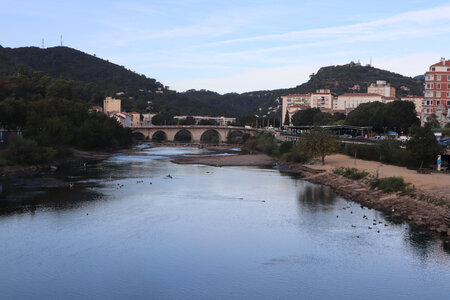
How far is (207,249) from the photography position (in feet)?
78.0

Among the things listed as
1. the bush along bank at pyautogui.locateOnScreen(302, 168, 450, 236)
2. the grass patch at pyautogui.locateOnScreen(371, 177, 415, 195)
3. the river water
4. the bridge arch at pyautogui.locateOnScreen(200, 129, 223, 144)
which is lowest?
the river water

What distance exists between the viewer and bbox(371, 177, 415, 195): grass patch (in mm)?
33219

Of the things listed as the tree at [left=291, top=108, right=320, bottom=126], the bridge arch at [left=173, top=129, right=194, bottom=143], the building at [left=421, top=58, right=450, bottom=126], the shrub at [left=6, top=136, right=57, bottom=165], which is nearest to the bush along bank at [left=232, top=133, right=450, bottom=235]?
the shrub at [left=6, top=136, right=57, bottom=165]

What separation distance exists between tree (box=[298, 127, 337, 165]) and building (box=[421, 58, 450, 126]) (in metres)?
25.6

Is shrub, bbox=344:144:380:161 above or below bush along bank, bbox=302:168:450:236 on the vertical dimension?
above

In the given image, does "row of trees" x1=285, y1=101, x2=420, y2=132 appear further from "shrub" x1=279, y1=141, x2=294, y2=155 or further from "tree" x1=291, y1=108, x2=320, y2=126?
"tree" x1=291, y1=108, x2=320, y2=126

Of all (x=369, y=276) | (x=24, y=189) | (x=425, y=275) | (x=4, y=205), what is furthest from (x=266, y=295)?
(x=24, y=189)

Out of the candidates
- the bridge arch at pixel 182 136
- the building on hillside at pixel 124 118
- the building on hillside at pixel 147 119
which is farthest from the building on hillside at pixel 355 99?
the building on hillside at pixel 124 118

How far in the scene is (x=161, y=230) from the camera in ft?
88.2

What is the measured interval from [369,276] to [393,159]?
102ft

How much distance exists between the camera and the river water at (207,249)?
19.0 metres

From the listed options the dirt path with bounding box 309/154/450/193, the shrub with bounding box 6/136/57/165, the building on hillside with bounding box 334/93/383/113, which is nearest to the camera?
the dirt path with bounding box 309/154/450/193

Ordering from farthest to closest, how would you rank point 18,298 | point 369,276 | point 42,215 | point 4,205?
1. point 4,205
2. point 42,215
3. point 369,276
4. point 18,298

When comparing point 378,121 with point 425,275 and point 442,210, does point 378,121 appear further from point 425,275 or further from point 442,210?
point 425,275
